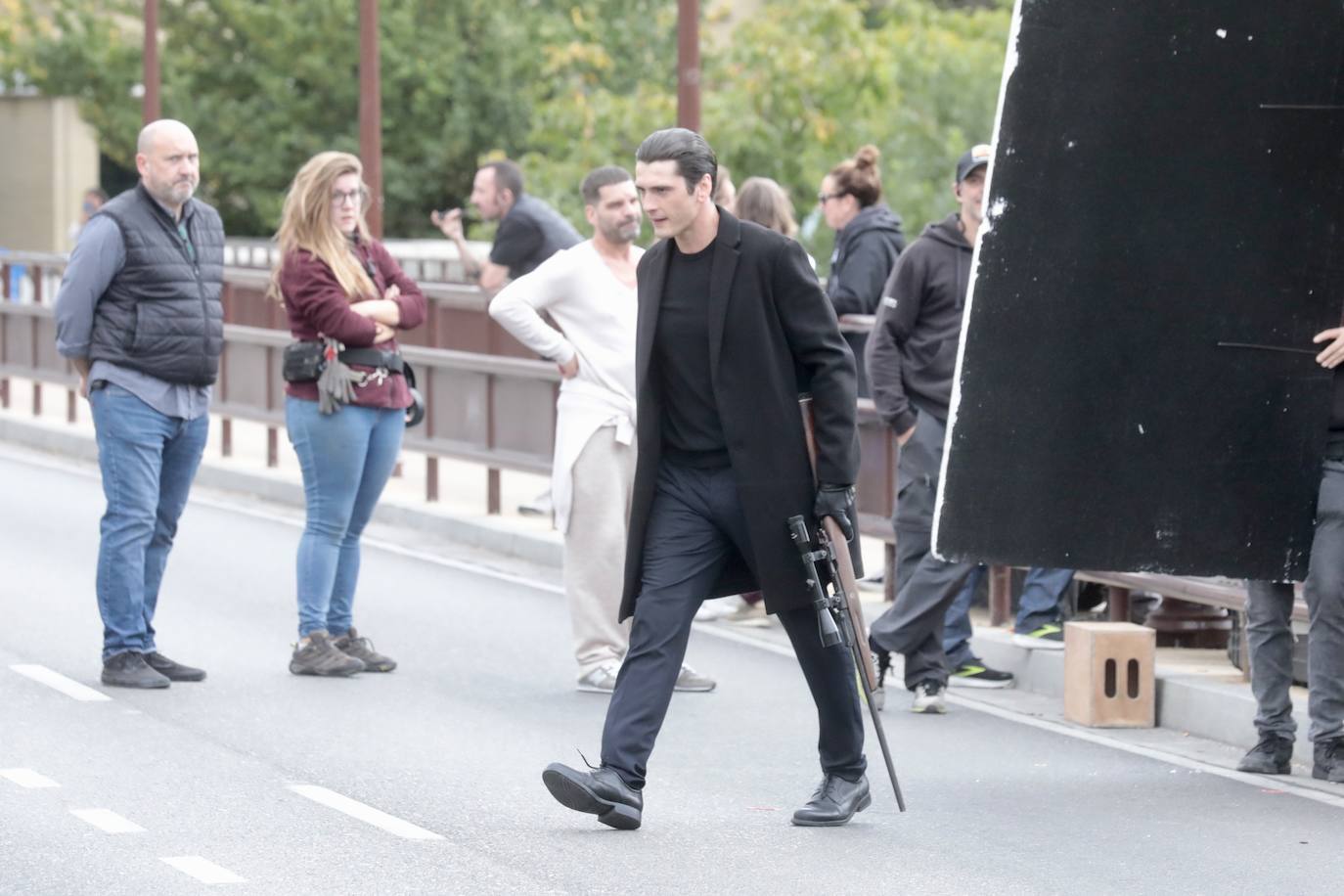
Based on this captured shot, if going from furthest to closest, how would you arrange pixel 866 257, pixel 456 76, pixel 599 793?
pixel 456 76
pixel 866 257
pixel 599 793

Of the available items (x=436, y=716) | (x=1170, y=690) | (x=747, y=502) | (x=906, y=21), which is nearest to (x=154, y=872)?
(x=747, y=502)

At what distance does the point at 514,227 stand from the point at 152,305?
14.1 ft

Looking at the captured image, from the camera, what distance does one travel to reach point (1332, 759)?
7.61m

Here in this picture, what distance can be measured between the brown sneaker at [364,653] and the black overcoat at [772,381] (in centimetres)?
298

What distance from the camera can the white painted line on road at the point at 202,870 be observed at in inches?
240

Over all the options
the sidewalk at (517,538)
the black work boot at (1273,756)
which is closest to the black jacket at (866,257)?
the sidewalk at (517,538)

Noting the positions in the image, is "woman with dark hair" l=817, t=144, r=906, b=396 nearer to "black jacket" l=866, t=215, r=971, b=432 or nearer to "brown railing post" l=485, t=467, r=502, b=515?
"black jacket" l=866, t=215, r=971, b=432

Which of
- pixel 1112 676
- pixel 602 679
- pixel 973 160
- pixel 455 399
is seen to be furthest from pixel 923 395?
pixel 455 399

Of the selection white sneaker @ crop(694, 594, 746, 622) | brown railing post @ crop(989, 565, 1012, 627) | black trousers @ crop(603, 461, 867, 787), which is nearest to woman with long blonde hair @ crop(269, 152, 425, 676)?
white sneaker @ crop(694, 594, 746, 622)

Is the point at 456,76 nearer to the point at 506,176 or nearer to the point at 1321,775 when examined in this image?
the point at 506,176

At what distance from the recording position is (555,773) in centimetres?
652

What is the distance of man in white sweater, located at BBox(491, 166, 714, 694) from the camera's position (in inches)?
351

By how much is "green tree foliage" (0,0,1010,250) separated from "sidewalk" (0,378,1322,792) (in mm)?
12982

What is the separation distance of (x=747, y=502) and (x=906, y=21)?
31930mm
